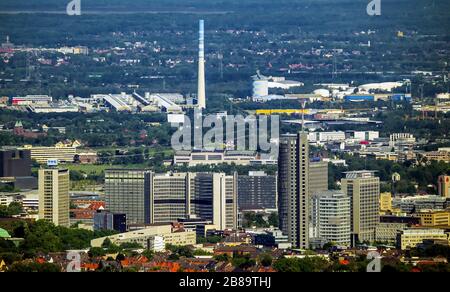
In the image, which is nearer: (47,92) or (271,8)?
(47,92)

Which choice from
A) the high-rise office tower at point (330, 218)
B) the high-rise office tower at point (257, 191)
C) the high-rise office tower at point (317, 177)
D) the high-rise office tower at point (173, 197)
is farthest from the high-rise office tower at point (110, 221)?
the high-rise office tower at point (257, 191)

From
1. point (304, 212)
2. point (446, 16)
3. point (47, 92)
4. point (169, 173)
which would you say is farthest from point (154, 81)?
point (304, 212)

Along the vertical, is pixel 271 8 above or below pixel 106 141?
above

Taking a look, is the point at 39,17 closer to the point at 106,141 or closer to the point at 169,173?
the point at 106,141

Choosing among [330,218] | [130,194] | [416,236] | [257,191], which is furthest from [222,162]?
[416,236]

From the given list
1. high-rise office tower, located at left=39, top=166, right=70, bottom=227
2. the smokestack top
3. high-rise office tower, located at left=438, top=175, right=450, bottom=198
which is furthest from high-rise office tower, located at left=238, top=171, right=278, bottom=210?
the smokestack top

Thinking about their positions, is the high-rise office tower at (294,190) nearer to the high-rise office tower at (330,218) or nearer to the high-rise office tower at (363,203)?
the high-rise office tower at (330,218)

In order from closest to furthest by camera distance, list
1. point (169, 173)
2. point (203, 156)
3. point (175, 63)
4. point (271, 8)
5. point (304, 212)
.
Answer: point (304, 212) → point (169, 173) → point (203, 156) → point (175, 63) → point (271, 8)
